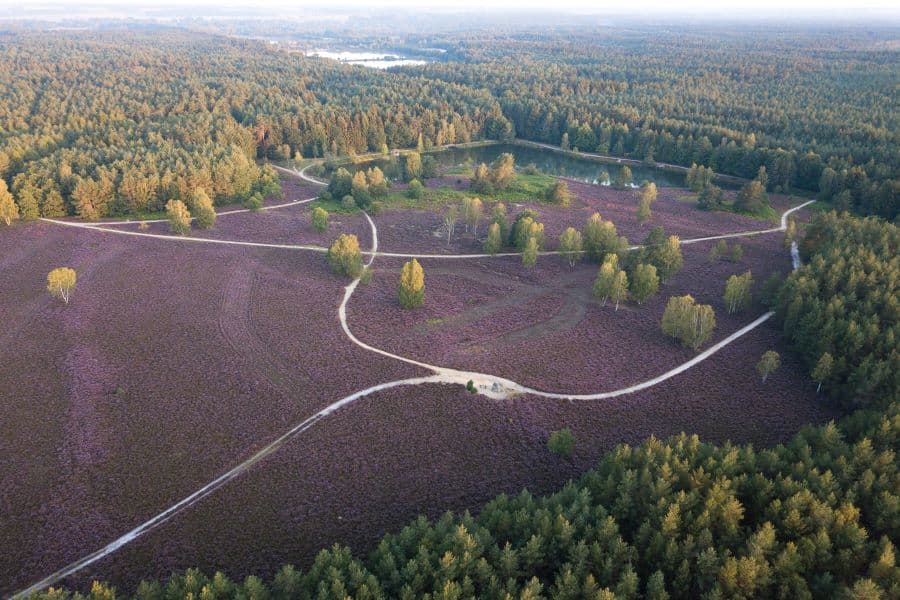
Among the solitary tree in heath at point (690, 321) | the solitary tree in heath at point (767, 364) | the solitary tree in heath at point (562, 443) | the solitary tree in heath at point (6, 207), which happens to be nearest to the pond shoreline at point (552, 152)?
the solitary tree in heath at point (6, 207)

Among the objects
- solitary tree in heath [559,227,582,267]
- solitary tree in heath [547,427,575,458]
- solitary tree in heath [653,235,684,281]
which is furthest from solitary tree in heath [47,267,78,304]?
solitary tree in heath [653,235,684,281]

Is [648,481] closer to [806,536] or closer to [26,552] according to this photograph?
[806,536]

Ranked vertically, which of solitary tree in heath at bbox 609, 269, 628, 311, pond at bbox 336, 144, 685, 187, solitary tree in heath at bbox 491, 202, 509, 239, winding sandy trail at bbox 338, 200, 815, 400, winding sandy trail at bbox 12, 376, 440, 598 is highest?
pond at bbox 336, 144, 685, 187

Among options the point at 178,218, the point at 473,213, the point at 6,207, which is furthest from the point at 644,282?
the point at 6,207

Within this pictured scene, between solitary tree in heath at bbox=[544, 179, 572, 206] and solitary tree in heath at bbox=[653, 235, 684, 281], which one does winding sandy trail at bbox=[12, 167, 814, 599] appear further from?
solitary tree in heath at bbox=[544, 179, 572, 206]

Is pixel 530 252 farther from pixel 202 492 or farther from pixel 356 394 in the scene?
pixel 202 492

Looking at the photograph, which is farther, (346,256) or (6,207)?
(6,207)

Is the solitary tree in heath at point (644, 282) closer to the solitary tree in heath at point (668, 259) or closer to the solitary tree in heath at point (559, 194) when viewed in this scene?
the solitary tree in heath at point (668, 259)
